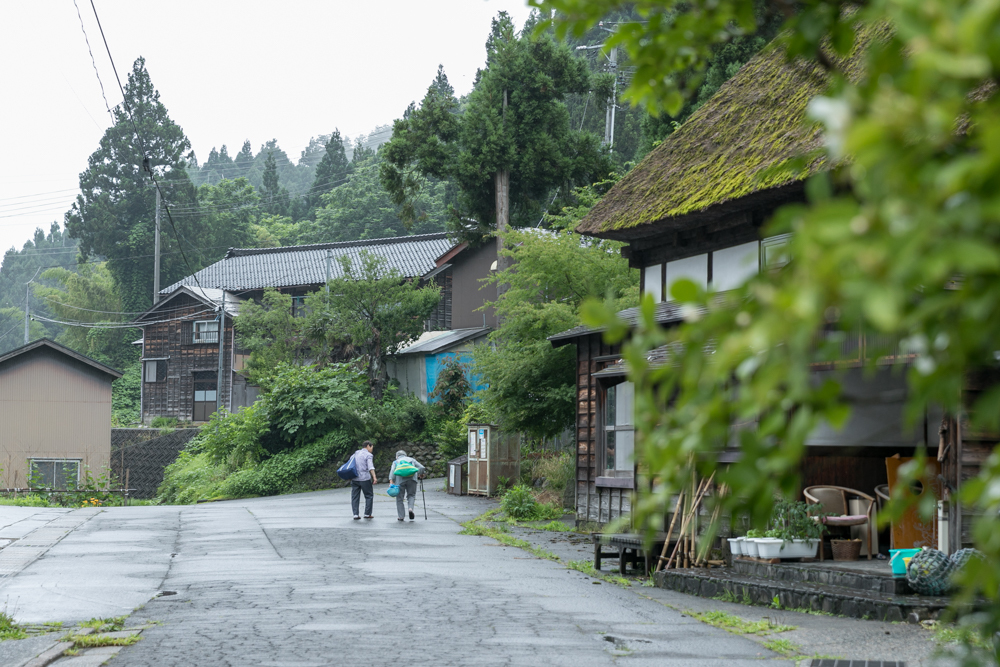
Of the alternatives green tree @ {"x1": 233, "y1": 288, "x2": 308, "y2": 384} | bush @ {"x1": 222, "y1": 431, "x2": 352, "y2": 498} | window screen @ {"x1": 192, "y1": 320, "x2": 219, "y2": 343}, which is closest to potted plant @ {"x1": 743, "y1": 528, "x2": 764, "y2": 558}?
bush @ {"x1": 222, "y1": 431, "x2": 352, "y2": 498}

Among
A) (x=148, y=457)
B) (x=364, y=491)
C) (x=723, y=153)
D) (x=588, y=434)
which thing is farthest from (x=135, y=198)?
(x=723, y=153)

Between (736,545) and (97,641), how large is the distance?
311 inches

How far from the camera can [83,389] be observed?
36406 millimetres

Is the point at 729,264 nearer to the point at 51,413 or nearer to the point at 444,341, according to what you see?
the point at 444,341

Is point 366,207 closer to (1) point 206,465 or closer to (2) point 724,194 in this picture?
(1) point 206,465

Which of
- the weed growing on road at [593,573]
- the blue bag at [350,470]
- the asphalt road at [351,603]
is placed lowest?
the weed growing on road at [593,573]

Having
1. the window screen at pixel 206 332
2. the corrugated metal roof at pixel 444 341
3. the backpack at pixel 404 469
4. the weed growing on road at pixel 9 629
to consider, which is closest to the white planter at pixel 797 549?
the weed growing on road at pixel 9 629

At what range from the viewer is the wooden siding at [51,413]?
35.1m

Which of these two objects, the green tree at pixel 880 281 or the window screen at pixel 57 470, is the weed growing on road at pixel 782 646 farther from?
the window screen at pixel 57 470

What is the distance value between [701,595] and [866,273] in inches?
442

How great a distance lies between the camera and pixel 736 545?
1300 cm

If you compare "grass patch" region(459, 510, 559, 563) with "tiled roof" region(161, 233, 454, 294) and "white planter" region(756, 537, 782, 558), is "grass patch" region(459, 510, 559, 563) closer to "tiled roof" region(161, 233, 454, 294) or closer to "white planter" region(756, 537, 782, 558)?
"white planter" region(756, 537, 782, 558)

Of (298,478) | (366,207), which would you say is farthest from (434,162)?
(366,207)

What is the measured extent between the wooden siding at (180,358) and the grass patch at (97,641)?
43318 millimetres
